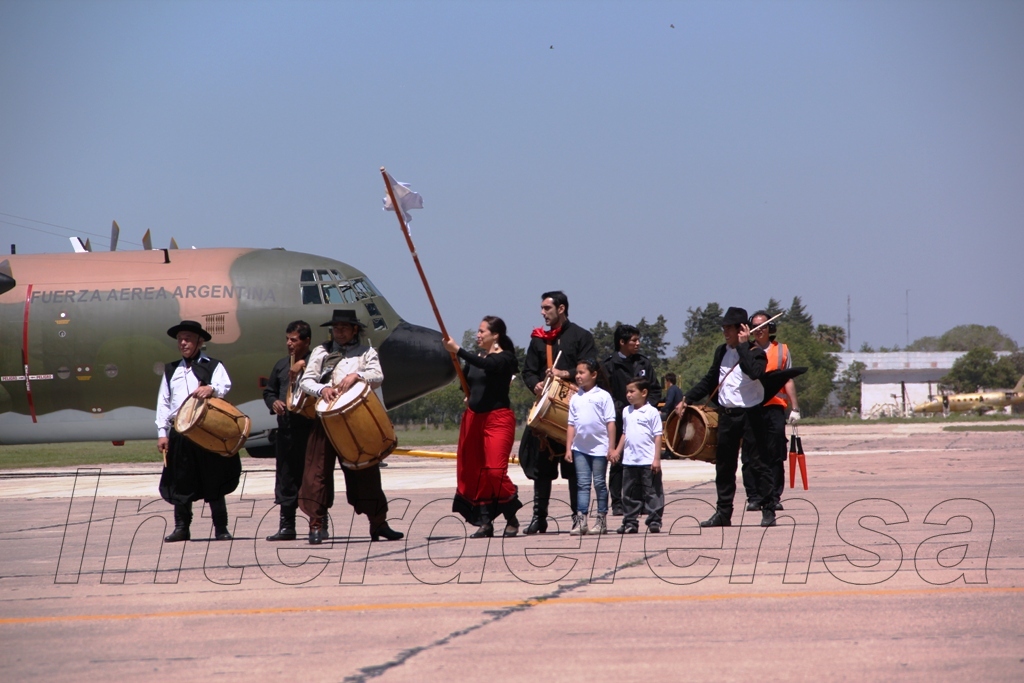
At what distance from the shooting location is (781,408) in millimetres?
11859

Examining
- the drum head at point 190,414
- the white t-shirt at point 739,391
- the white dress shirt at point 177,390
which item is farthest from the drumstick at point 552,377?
the drum head at point 190,414

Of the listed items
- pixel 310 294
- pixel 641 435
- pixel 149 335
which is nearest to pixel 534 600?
pixel 641 435

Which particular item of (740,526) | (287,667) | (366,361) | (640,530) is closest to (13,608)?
(287,667)

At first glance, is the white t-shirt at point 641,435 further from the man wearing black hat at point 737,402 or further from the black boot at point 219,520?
the black boot at point 219,520

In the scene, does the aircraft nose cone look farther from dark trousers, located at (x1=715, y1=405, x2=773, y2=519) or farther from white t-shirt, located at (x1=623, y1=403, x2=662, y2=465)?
white t-shirt, located at (x1=623, y1=403, x2=662, y2=465)

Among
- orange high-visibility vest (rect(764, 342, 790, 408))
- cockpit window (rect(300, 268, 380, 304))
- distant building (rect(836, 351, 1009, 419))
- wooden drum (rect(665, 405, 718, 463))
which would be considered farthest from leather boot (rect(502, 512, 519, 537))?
distant building (rect(836, 351, 1009, 419))

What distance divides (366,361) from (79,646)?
5109mm

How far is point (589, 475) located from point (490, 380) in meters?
1.20

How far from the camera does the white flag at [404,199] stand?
11133 millimetres

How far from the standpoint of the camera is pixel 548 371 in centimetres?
1133

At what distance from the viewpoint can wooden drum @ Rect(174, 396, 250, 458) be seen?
1090 cm

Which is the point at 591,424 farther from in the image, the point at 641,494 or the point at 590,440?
the point at 641,494

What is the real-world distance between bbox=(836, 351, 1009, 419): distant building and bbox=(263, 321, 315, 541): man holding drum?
122228 millimetres

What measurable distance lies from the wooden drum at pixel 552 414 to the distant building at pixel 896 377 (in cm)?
12171
